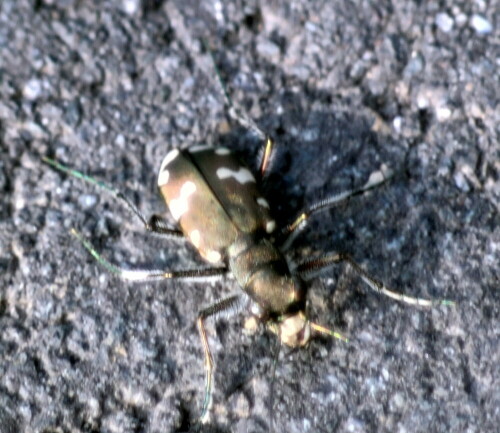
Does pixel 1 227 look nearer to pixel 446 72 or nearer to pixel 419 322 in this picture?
pixel 419 322

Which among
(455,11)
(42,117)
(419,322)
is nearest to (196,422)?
(419,322)

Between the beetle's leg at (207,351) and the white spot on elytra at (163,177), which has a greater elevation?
the white spot on elytra at (163,177)

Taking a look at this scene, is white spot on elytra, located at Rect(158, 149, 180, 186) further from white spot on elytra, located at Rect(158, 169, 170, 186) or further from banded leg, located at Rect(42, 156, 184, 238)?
banded leg, located at Rect(42, 156, 184, 238)

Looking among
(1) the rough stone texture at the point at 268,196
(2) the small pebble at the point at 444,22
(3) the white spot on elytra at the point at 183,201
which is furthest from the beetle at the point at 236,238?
(2) the small pebble at the point at 444,22

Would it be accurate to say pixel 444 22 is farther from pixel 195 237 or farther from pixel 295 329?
pixel 295 329

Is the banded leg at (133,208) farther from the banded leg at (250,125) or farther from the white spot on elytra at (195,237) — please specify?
the banded leg at (250,125)

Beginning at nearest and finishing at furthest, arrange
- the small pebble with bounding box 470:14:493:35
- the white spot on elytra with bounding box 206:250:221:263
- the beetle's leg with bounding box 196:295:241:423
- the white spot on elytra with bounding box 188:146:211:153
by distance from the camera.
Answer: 1. the beetle's leg with bounding box 196:295:241:423
2. the white spot on elytra with bounding box 206:250:221:263
3. the white spot on elytra with bounding box 188:146:211:153
4. the small pebble with bounding box 470:14:493:35

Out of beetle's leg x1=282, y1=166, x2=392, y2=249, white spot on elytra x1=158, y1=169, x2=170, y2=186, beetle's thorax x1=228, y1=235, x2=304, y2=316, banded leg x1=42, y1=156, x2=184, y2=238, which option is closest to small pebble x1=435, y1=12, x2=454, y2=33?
beetle's leg x1=282, y1=166, x2=392, y2=249
